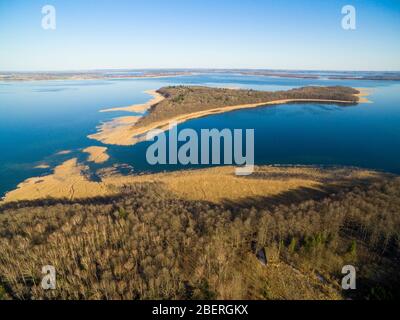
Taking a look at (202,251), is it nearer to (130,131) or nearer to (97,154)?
(97,154)

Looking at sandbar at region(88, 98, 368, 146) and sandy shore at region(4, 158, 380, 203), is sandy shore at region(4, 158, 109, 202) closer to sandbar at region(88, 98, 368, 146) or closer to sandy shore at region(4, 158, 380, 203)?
sandy shore at region(4, 158, 380, 203)

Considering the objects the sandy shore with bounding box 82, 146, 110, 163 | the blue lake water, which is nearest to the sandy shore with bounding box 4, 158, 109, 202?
the blue lake water

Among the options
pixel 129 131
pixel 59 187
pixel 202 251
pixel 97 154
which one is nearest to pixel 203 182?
pixel 202 251

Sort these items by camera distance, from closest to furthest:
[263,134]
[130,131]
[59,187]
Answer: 1. [59,187]
2. [130,131]
3. [263,134]
